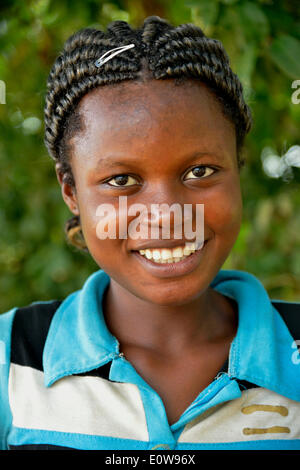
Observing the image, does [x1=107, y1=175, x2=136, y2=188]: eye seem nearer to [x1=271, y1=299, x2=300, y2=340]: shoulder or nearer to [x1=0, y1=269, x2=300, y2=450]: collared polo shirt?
[x1=0, y1=269, x2=300, y2=450]: collared polo shirt

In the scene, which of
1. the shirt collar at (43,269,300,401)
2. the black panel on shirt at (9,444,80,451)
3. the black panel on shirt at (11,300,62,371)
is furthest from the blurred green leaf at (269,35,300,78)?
the black panel on shirt at (9,444,80,451)

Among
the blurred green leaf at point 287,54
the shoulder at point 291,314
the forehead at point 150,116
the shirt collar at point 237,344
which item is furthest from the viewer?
the blurred green leaf at point 287,54

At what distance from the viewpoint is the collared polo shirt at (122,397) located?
114 cm

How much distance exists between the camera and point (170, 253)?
3.76 feet

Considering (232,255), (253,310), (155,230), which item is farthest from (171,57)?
(232,255)

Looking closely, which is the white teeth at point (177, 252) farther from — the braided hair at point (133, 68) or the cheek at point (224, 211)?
the braided hair at point (133, 68)

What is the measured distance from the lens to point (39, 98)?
2.36 metres

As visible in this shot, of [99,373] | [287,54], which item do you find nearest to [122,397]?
[99,373]

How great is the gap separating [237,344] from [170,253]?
0.91ft

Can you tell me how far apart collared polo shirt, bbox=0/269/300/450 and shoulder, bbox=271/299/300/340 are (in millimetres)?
28

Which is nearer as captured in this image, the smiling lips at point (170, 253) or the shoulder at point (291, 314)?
the smiling lips at point (170, 253)

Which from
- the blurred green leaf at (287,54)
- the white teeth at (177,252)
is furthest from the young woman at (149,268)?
the blurred green leaf at (287,54)

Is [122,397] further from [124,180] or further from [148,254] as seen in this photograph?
[124,180]

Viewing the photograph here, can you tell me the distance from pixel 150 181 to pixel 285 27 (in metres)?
0.71
